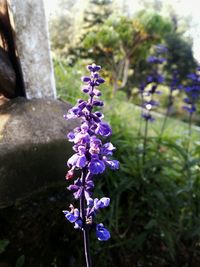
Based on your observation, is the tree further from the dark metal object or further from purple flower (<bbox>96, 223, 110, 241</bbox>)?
purple flower (<bbox>96, 223, 110, 241</bbox>)

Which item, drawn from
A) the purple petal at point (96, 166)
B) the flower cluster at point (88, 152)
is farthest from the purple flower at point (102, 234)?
the purple petal at point (96, 166)

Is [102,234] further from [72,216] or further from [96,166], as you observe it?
[96,166]

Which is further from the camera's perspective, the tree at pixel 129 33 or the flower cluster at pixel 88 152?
the tree at pixel 129 33

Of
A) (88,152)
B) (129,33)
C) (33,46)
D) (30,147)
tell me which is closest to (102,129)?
(88,152)

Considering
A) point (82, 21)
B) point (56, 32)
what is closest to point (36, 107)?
point (82, 21)

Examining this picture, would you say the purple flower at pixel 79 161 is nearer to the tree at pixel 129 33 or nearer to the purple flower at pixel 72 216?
the purple flower at pixel 72 216

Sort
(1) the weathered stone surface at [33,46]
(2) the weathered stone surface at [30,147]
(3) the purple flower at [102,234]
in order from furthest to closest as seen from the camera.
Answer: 1. (1) the weathered stone surface at [33,46]
2. (2) the weathered stone surface at [30,147]
3. (3) the purple flower at [102,234]
